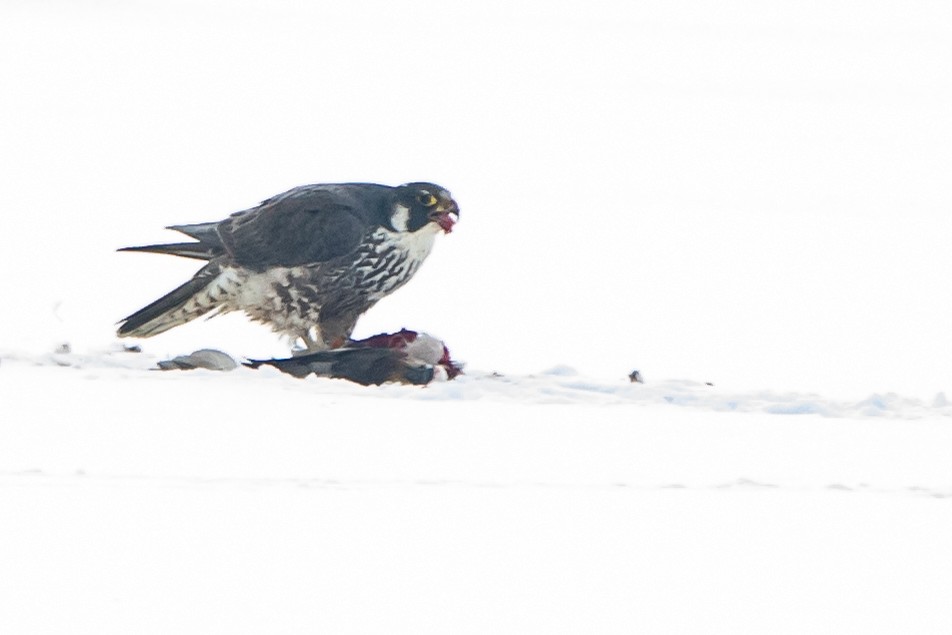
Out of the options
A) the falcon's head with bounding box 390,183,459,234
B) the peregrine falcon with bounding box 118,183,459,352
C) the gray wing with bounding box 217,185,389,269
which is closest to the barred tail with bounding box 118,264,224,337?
the peregrine falcon with bounding box 118,183,459,352

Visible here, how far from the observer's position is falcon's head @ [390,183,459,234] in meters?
7.61

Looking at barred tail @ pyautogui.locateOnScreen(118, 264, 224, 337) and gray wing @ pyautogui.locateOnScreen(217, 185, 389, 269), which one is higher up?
gray wing @ pyautogui.locateOnScreen(217, 185, 389, 269)

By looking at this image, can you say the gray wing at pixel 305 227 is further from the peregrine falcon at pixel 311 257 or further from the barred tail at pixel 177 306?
the barred tail at pixel 177 306

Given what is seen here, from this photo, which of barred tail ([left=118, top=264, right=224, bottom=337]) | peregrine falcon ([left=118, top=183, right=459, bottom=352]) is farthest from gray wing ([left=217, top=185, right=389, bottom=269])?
barred tail ([left=118, top=264, right=224, bottom=337])

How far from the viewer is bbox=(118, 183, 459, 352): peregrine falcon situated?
7457 millimetres

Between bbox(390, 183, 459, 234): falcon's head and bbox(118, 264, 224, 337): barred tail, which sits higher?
bbox(390, 183, 459, 234): falcon's head

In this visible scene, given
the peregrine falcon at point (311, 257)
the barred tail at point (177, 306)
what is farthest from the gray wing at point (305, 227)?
the barred tail at point (177, 306)

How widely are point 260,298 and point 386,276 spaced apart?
66 centimetres

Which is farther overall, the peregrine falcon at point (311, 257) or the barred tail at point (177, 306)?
the barred tail at point (177, 306)

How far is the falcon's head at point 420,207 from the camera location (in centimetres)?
761

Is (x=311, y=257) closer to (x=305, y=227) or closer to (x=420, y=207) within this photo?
(x=305, y=227)

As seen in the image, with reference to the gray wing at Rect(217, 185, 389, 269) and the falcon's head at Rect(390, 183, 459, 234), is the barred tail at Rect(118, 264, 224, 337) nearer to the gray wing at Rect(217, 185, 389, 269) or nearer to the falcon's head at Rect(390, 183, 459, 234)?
the gray wing at Rect(217, 185, 389, 269)

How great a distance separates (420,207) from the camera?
300 inches

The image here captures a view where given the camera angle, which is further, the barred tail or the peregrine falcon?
the barred tail
